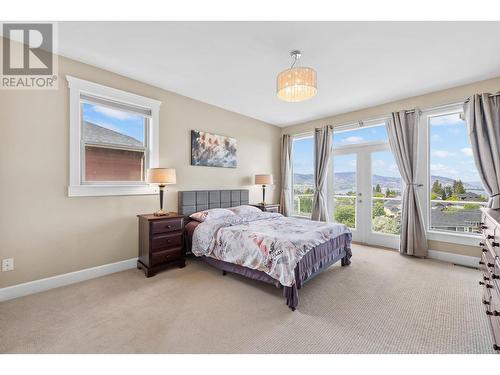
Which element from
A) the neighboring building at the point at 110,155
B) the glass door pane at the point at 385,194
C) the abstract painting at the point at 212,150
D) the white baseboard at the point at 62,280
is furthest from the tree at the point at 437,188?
the white baseboard at the point at 62,280

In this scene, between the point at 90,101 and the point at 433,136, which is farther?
the point at 433,136

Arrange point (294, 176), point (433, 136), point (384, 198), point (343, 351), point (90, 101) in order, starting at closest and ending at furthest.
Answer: point (343, 351) → point (90, 101) → point (433, 136) → point (384, 198) → point (294, 176)

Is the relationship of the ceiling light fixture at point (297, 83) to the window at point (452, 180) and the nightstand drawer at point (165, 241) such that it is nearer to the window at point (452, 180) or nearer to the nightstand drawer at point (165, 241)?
the nightstand drawer at point (165, 241)

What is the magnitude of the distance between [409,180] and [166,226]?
13.2 feet

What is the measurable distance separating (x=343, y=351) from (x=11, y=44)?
4.26 m

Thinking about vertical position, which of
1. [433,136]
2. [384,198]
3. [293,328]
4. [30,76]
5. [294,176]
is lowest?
[293,328]

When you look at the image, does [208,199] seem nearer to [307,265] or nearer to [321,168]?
[307,265]

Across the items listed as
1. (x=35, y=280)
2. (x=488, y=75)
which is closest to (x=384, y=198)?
(x=488, y=75)

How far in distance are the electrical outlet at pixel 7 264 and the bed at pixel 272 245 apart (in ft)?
6.24

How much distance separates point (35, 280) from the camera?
245 centimetres

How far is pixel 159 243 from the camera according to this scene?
2.98 m

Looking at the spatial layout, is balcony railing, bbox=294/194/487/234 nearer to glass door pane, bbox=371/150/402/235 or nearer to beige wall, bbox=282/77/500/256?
glass door pane, bbox=371/150/402/235

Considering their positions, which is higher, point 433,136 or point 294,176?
point 433,136
